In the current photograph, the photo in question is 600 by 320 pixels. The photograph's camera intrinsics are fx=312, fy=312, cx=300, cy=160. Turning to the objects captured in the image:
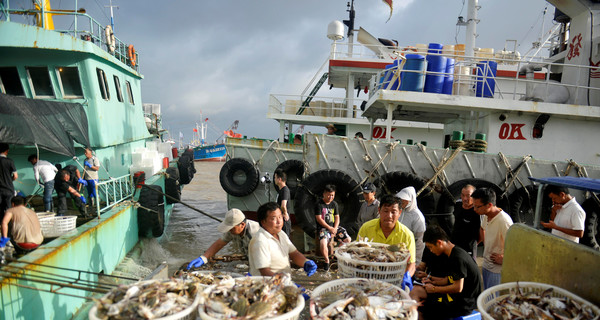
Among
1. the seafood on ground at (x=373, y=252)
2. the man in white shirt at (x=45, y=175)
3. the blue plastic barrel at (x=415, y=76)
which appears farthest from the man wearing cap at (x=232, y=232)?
the blue plastic barrel at (x=415, y=76)

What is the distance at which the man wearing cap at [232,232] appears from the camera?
327 cm

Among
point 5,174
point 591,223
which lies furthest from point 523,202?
point 5,174

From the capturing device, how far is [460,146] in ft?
23.2

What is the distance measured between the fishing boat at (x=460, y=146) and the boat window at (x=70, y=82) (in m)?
4.40

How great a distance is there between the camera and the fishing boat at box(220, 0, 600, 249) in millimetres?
6984

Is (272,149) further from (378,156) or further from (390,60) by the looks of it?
(390,60)

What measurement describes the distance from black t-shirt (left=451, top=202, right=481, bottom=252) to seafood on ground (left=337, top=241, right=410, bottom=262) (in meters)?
1.82

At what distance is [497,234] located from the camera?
3.68m

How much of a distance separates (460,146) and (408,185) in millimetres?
1525

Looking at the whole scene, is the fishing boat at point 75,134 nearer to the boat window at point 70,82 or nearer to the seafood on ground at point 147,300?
the boat window at point 70,82

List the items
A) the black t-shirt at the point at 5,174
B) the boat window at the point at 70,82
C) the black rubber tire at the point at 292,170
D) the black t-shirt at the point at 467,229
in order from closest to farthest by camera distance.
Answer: the black t-shirt at the point at 467,229
the black t-shirt at the point at 5,174
the boat window at the point at 70,82
the black rubber tire at the point at 292,170

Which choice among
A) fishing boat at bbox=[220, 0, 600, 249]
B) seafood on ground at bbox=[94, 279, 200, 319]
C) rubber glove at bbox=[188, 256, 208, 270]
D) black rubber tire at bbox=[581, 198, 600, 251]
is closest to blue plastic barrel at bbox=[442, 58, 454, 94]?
fishing boat at bbox=[220, 0, 600, 249]

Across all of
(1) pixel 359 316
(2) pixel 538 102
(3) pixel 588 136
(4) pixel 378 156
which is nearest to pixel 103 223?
Answer: (1) pixel 359 316

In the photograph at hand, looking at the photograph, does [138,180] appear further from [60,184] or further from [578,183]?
[578,183]
